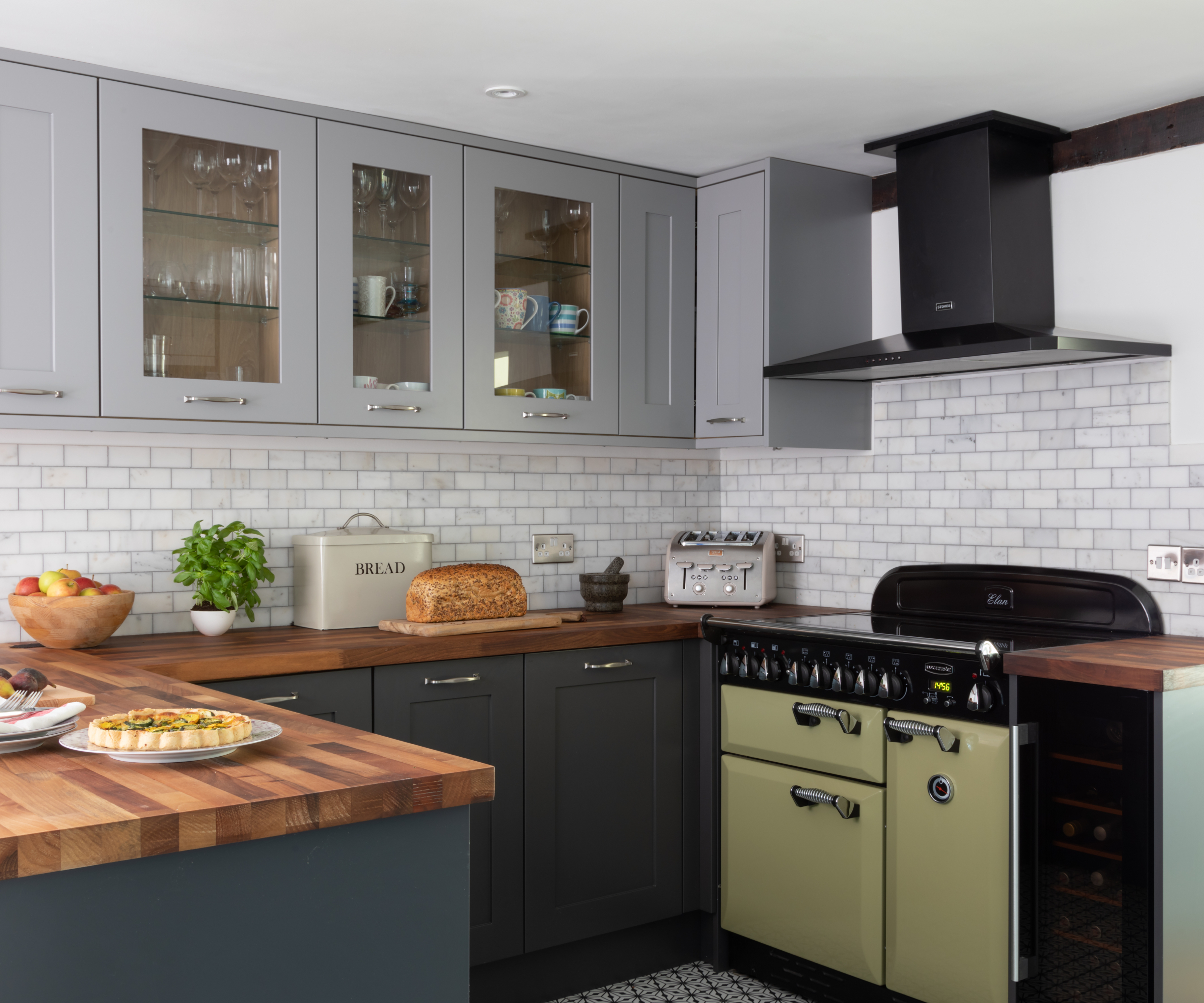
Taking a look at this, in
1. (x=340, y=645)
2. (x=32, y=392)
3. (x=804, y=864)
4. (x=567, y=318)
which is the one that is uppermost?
(x=567, y=318)

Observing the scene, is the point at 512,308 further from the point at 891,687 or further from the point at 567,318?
the point at 891,687

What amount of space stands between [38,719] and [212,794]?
430 millimetres

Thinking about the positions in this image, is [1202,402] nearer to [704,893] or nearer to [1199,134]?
[1199,134]

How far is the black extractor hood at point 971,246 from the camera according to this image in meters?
3.10

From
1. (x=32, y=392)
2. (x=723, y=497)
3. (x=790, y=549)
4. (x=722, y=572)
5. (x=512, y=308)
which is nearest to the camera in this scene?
(x=32, y=392)

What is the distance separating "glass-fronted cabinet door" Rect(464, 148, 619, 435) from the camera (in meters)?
3.28

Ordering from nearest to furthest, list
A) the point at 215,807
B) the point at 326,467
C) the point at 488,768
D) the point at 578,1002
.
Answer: the point at 215,807 → the point at 488,768 → the point at 578,1002 → the point at 326,467

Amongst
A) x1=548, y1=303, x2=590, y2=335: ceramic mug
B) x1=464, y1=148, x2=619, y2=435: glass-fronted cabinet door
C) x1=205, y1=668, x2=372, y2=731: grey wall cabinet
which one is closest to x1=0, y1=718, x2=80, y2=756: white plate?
x1=205, y1=668, x2=372, y2=731: grey wall cabinet

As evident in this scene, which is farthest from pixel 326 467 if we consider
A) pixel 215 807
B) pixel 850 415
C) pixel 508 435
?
pixel 215 807

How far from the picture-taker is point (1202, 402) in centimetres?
291

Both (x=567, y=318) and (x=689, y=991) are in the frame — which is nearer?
(x=689, y=991)

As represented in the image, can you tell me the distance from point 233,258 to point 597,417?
1139mm

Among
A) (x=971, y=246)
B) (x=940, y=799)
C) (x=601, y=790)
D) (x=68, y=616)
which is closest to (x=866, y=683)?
(x=940, y=799)

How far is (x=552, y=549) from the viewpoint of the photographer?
3.83 m
